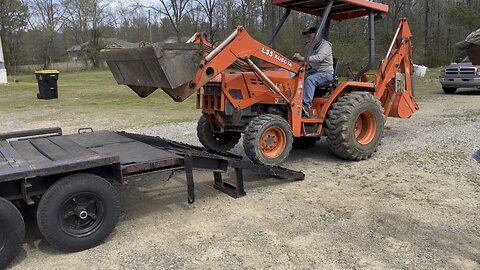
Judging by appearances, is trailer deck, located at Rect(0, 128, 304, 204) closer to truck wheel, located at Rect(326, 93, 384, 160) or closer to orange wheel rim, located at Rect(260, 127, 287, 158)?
orange wheel rim, located at Rect(260, 127, 287, 158)

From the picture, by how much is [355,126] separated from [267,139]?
1.90 metres

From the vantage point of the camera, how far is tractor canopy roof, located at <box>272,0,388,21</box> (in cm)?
727

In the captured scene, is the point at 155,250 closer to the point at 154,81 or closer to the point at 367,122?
Result: the point at 154,81

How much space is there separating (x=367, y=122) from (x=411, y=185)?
1810mm

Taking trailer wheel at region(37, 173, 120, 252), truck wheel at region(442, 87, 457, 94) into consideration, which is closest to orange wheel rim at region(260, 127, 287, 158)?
trailer wheel at region(37, 173, 120, 252)

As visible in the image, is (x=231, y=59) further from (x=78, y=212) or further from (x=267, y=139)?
(x=78, y=212)

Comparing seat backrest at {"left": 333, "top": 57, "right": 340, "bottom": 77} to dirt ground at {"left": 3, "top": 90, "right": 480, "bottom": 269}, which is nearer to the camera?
dirt ground at {"left": 3, "top": 90, "right": 480, "bottom": 269}

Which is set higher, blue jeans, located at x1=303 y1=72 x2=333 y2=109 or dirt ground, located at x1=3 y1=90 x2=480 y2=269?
blue jeans, located at x1=303 y1=72 x2=333 y2=109

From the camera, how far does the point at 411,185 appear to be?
20.0ft

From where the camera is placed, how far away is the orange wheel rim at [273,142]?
637cm

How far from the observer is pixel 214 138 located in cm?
760

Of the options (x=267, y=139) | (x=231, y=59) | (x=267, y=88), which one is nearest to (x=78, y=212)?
(x=231, y=59)

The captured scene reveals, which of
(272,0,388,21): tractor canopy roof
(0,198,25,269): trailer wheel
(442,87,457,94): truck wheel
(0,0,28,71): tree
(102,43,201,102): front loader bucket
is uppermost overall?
(0,0,28,71): tree

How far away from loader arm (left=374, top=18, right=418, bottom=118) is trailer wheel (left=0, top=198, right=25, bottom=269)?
618 cm
